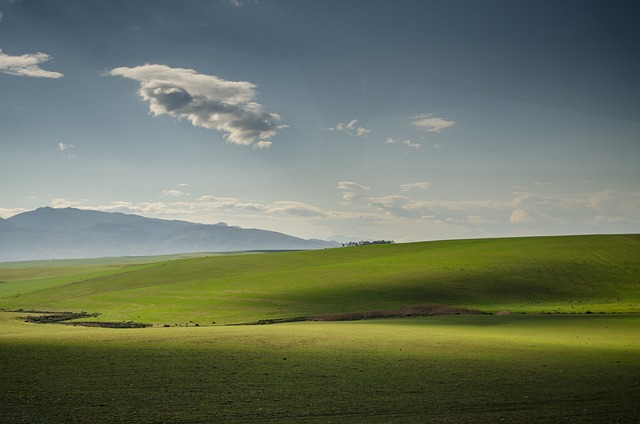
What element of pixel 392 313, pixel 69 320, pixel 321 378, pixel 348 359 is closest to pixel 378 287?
pixel 392 313

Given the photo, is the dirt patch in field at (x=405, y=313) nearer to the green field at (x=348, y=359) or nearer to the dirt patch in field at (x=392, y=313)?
the dirt patch in field at (x=392, y=313)

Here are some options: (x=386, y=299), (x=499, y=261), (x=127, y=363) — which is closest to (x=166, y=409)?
(x=127, y=363)

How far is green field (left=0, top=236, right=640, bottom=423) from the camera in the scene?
15484 mm

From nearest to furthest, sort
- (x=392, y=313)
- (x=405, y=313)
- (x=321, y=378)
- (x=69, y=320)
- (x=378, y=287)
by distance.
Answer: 1. (x=321, y=378)
2. (x=392, y=313)
3. (x=405, y=313)
4. (x=69, y=320)
5. (x=378, y=287)

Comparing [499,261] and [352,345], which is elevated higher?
[499,261]

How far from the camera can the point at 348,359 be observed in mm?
24609

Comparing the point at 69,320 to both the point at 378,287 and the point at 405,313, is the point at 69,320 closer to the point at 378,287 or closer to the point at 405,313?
the point at 405,313

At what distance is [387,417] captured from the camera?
577 inches

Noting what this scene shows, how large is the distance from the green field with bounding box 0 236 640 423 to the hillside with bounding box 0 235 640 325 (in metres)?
0.43

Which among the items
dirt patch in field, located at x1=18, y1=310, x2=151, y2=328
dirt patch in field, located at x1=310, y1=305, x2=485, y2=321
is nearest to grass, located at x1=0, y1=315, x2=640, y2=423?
dirt patch in field, located at x1=18, y1=310, x2=151, y2=328

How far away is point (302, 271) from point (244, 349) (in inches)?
2198

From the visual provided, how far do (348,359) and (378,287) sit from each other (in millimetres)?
42767

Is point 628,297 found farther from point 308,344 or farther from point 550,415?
point 550,415

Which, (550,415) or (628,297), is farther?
(628,297)
